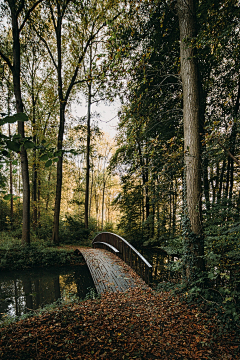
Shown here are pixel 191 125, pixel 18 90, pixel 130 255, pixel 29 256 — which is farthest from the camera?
pixel 29 256

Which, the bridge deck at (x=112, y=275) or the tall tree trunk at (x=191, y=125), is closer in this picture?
the tall tree trunk at (x=191, y=125)

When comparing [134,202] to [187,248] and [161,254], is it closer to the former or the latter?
[161,254]

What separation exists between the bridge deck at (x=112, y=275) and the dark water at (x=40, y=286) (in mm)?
553

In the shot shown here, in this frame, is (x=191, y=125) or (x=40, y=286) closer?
(x=191, y=125)

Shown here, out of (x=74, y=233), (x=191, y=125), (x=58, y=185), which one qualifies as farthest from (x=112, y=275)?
(x=74, y=233)

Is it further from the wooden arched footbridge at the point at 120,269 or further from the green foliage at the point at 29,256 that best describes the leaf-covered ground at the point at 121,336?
the green foliage at the point at 29,256

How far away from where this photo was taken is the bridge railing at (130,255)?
5.30 m

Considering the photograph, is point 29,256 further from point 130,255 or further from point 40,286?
point 130,255

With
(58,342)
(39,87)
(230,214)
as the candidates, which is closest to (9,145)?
(58,342)

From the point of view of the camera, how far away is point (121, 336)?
2680mm

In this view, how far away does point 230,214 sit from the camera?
4199 millimetres

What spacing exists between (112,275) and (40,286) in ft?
10.6

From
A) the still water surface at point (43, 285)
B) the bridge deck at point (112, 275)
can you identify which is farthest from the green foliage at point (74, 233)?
the bridge deck at point (112, 275)

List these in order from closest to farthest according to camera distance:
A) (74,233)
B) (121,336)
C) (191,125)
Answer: (121,336) < (191,125) < (74,233)
